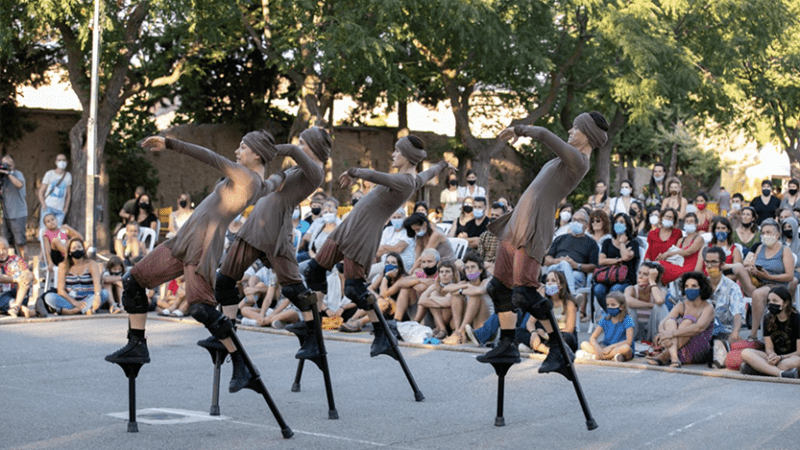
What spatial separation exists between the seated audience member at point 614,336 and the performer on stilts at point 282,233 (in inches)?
151

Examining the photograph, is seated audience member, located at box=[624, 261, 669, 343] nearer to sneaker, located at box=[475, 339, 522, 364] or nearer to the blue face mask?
the blue face mask

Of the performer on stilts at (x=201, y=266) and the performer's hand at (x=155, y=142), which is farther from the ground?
the performer's hand at (x=155, y=142)

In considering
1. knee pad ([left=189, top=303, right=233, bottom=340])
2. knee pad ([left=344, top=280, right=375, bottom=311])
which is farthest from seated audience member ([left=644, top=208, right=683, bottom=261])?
knee pad ([left=189, top=303, right=233, bottom=340])

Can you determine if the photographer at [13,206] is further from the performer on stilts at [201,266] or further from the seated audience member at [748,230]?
the performer on stilts at [201,266]

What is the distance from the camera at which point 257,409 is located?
807cm

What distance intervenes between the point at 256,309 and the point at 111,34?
10.1 meters

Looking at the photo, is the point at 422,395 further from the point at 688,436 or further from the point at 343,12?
the point at 343,12

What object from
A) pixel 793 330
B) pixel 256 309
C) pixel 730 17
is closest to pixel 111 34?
pixel 256 309

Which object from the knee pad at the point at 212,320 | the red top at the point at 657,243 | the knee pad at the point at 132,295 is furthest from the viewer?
the red top at the point at 657,243

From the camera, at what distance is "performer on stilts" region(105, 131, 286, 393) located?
7121 millimetres

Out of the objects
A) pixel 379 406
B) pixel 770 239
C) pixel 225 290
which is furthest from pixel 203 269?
pixel 770 239

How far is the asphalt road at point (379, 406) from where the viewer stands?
698 centimetres

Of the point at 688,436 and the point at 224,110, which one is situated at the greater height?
the point at 224,110

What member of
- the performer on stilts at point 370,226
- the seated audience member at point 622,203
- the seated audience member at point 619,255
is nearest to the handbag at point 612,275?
the seated audience member at point 619,255
